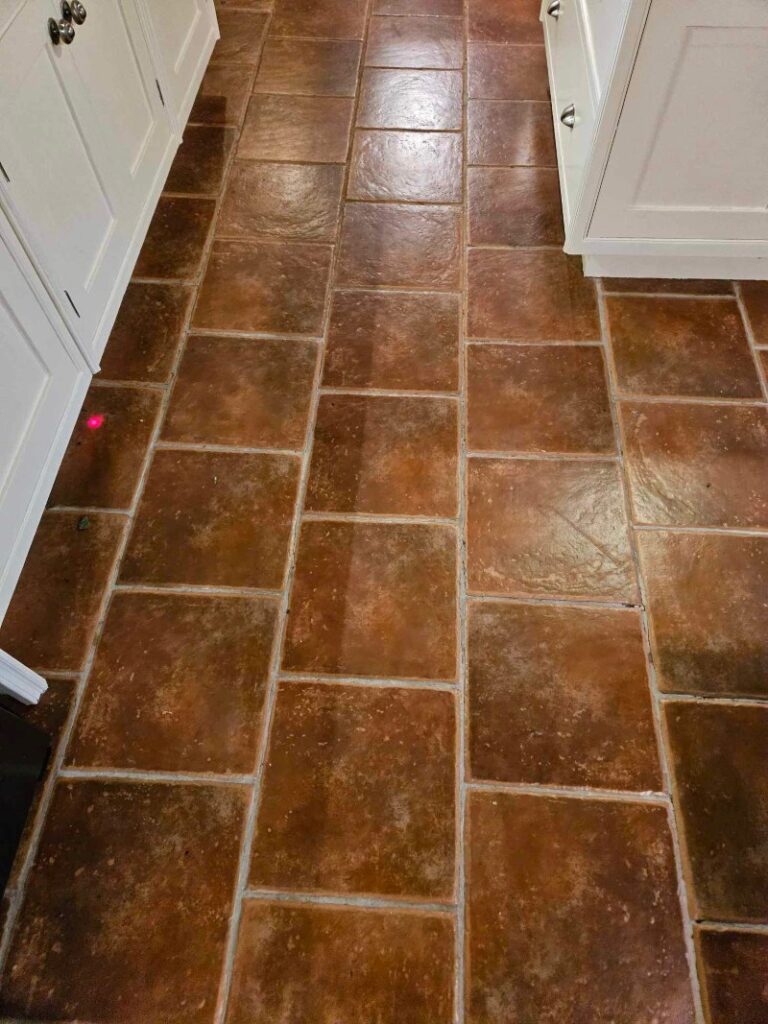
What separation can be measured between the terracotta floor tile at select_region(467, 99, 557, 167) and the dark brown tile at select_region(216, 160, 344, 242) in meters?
0.48

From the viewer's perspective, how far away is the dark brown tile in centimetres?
211

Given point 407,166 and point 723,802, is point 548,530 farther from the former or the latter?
point 407,166

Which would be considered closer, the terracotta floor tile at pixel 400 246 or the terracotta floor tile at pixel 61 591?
the terracotta floor tile at pixel 61 591

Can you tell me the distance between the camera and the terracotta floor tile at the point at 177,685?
52.4 inches

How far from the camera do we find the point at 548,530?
5.17 feet

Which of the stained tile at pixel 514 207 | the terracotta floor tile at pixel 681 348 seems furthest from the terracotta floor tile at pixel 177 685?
the stained tile at pixel 514 207

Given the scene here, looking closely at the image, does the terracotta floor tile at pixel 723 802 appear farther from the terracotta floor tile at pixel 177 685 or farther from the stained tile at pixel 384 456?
the terracotta floor tile at pixel 177 685

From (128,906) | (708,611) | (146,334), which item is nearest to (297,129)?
(146,334)

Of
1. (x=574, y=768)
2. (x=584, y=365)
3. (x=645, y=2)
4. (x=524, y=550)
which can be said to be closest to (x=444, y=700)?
(x=574, y=768)

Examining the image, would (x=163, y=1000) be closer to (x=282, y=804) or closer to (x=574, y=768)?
(x=282, y=804)

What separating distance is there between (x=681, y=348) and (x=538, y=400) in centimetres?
43

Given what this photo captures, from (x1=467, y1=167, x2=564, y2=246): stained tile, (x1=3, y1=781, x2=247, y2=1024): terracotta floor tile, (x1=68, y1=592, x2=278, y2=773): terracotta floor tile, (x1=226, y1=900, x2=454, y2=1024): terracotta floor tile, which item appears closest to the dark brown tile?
(x1=467, y1=167, x2=564, y2=246): stained tile

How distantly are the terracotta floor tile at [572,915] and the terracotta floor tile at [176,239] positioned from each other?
1.64m

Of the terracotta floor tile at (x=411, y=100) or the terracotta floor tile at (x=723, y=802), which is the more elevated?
the terracotta floor tile at (x=411, y=100)
